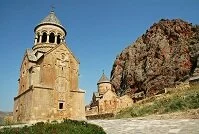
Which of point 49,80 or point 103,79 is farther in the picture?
point 103,79

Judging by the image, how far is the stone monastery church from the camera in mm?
23594

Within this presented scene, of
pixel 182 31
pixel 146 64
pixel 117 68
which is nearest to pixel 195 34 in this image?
pixel 182 31

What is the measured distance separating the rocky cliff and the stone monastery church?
29610 millimetres

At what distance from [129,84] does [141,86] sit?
491 cm

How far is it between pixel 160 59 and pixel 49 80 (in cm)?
4432

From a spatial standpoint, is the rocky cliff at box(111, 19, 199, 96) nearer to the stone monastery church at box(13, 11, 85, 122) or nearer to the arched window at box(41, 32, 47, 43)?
the stone monastery church at box(13, 11, 85, 122)

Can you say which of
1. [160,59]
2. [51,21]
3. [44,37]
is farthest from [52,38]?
[160,59]

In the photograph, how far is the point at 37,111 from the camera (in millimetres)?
22844

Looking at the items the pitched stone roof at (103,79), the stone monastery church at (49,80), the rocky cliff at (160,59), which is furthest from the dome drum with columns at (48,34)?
the rocky cliff at (160,59)

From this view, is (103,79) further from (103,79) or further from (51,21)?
(51,21)

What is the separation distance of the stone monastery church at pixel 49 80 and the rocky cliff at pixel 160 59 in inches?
1166

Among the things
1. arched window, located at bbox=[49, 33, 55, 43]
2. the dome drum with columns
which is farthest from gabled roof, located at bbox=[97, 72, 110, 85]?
arched window, located at bbox=[49, 33, 55, 43]

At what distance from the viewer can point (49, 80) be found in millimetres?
25078

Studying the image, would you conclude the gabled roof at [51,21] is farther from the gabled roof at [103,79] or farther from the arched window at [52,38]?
the gabled roof at [103,79]
